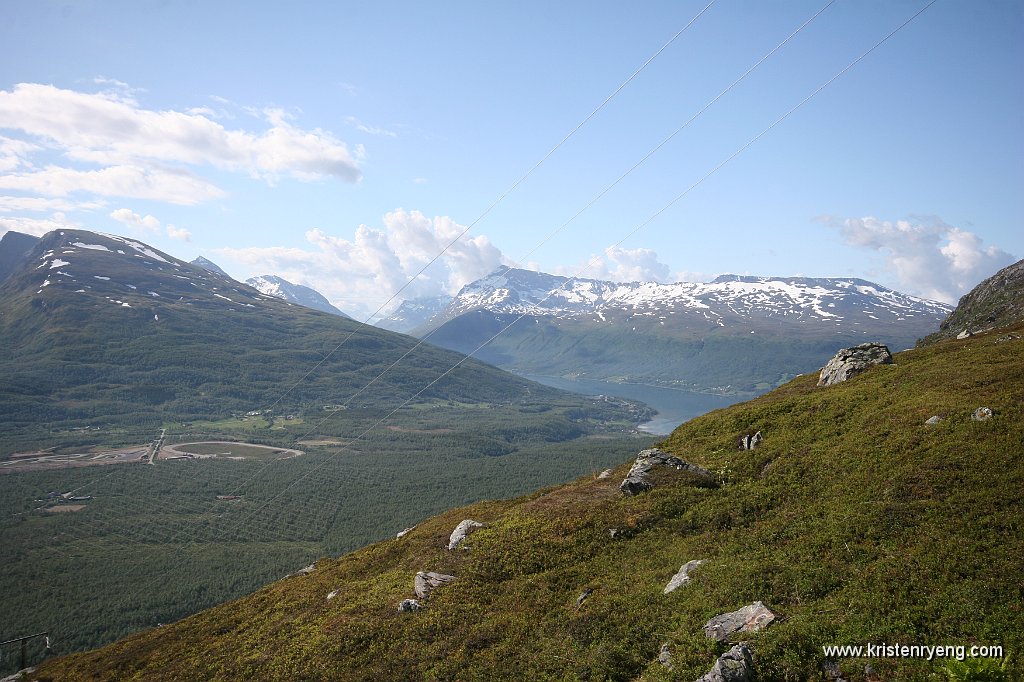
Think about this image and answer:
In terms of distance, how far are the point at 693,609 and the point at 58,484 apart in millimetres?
247169

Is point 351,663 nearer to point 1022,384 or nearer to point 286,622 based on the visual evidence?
point 286,622

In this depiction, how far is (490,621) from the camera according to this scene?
83.6ft

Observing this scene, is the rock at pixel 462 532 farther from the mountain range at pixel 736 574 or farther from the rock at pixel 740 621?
the rock at pixel 740 621

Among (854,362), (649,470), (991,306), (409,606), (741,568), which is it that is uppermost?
(991,306)

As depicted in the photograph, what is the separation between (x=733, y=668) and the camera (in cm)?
1625

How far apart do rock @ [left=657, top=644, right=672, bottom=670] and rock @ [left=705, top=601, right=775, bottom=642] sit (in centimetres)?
164

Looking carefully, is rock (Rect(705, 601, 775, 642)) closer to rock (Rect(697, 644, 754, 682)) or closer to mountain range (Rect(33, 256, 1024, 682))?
mountain range (Rect(33, 256, 1024, 682))

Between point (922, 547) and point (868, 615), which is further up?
point (922, 547)

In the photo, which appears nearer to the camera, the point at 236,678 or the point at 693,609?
the point at 693,609

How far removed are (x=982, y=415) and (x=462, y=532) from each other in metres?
32.7

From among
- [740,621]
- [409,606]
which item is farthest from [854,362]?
[409,606]

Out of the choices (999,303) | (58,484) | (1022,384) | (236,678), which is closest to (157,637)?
(236,678)

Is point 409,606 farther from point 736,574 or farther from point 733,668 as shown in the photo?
point 733,668

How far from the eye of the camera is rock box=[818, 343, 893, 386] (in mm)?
47156
